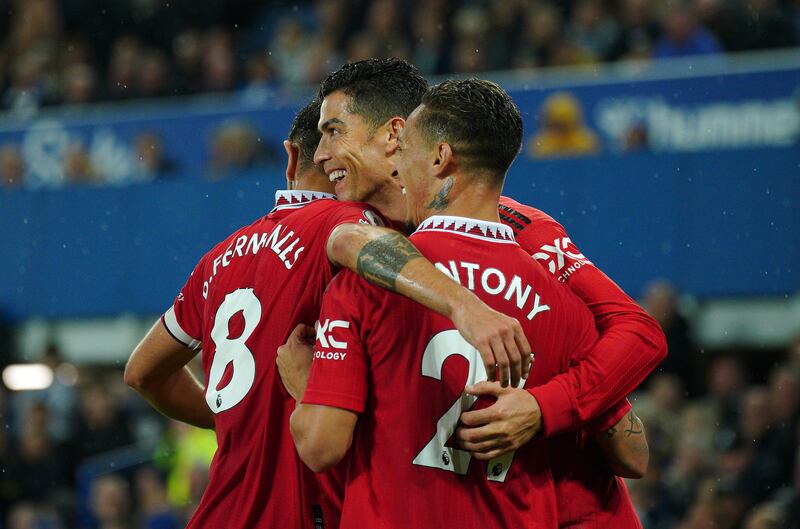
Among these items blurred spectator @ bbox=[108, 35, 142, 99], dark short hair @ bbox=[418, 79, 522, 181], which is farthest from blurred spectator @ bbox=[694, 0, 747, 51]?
dark short hair @ bbox=[418, 79, 522, 181]

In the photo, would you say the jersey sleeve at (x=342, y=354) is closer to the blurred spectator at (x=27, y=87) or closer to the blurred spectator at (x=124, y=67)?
the blurred spectator at (x=124, y=67)

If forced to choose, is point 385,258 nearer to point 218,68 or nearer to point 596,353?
point 596,353

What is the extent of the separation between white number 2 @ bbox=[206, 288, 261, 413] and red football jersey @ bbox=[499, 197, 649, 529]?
73 cm

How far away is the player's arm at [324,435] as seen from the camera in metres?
2.82

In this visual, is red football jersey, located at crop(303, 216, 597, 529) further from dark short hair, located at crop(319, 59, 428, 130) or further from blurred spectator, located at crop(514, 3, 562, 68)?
blurred spectator, located at crop(514, 3, 562, 68)

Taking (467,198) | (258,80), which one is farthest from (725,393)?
(258,80)

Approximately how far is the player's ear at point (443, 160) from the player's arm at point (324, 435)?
64 centimetres

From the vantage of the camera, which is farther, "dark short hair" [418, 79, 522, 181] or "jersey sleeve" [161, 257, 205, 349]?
"jersey sleeve" [161, 257, 205, 349]

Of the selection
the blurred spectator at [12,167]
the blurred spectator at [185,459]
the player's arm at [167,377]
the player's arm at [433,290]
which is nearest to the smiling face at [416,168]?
the player's arm at [433,290]

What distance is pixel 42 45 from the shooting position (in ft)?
45.0


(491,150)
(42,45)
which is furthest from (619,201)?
(42,45)

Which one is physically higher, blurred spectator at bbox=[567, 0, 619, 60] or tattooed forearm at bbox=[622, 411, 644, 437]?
blurred spectator at bbox=[567, 0, 619, 60]

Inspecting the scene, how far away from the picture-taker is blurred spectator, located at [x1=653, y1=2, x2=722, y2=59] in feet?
30.8

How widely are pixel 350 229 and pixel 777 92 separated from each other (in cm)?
621
